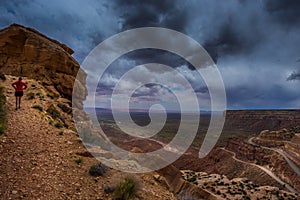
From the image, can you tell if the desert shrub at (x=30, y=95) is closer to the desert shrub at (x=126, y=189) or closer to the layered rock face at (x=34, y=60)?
the layered rock face at (x=34, y=60)

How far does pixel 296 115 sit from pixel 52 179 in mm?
171462

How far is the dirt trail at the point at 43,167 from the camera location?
5.38 m

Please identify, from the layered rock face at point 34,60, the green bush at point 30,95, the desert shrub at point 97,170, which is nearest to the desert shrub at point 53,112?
the green bush at point 30,95

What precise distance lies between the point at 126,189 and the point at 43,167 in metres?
2.98

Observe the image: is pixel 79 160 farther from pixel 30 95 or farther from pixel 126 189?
pixel 30 95

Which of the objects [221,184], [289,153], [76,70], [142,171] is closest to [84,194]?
[142,171]

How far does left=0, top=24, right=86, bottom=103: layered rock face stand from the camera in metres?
18.5

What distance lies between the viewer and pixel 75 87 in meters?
20.9

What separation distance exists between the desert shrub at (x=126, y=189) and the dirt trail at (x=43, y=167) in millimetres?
302

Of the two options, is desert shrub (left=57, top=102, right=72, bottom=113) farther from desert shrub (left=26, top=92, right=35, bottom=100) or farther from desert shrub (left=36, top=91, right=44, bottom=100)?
desert shrub (left=26, top=92, right=35, bottom=100)

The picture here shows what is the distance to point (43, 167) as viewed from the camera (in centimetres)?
646

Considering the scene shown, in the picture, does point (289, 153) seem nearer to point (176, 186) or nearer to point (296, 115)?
point (176, 186)

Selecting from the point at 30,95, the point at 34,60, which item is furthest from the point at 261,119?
the point at 30,95

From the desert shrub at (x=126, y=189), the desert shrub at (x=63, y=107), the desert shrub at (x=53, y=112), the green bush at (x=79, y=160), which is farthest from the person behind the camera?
the desert shrub at (x=63, y=107)
